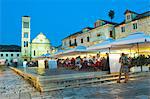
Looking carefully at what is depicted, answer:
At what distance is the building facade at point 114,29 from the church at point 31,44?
26.0 m

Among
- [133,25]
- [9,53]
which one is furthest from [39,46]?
[133,25]

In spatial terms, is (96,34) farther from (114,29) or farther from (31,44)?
(31,44)

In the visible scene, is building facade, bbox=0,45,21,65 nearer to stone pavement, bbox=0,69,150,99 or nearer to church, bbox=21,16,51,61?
church, bbox=21,16,51,61

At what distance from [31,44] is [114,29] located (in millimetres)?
43989

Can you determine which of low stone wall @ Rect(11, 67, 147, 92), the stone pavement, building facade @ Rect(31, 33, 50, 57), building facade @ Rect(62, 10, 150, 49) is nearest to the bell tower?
building facade @ Rect(31, 33, 50, 57)

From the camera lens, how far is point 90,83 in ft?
31.6

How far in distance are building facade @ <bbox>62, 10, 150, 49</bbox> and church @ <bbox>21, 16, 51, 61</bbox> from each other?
26.0 m

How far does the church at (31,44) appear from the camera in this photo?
254 feet

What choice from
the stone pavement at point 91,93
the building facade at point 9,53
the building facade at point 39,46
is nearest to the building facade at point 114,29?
the stone pavement at point 91,93

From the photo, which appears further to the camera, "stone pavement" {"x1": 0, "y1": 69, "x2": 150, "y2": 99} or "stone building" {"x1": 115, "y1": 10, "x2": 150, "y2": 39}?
"stone building" {"x1": 115, "y1": 10, "x2": 150, "y2": 39}

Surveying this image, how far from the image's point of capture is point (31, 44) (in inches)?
3063

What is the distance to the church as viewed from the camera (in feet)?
254

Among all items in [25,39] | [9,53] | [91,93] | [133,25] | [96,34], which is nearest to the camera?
[91,93]

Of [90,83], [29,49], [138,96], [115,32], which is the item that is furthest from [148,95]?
[29,49]
